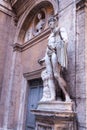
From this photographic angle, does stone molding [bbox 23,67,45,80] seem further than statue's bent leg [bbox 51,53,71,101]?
Yes

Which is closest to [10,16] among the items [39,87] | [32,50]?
[32,50]

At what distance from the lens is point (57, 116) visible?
3.17m

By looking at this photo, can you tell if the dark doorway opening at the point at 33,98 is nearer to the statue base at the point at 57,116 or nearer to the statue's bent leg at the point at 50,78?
the statue's bent leg at the point at 50,78

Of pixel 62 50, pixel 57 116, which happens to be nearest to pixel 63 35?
pixel 62 50

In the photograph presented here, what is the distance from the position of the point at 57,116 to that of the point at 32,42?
10.9 feet

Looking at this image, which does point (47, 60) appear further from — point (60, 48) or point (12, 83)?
point (12, 83)

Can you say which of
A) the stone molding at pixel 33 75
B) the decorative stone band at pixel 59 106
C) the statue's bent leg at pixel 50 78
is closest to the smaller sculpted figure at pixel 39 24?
the stone molding at pixel 33 75

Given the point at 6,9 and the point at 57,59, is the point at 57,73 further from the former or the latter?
the point at 6,9

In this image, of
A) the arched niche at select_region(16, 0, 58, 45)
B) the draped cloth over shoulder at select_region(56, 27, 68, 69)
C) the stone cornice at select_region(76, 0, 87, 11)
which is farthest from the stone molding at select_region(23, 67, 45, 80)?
the stone cornice at select_region(76, 0, 87, 11)

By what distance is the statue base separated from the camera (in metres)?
3.18

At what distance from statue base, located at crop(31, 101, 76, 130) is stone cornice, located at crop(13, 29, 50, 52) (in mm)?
2403

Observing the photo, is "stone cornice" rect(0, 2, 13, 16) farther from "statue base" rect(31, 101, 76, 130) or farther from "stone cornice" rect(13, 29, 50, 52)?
"statue base" rect(31, 101, 76, 130)

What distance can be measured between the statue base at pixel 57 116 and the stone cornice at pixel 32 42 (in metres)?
2.40

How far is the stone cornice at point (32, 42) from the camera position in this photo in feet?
17.5
